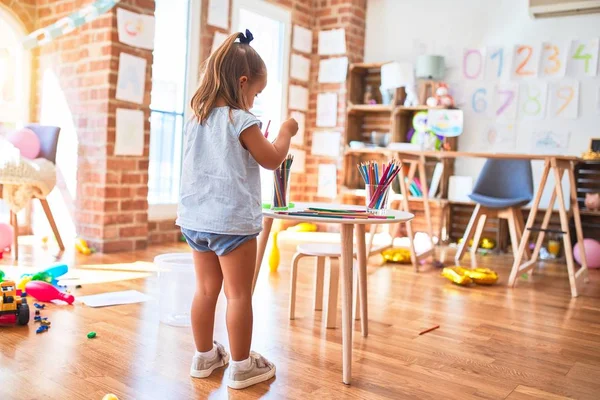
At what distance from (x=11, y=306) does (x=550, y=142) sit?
4193mm

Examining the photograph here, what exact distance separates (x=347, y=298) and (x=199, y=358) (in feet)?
1.57

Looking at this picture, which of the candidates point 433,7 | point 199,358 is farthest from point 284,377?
point 433,7

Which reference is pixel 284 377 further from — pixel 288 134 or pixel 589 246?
pixel 589 246

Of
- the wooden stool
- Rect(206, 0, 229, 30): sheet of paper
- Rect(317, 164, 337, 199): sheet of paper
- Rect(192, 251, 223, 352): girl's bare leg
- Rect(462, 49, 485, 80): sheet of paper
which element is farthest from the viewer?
Rect(317, 164, 337, 199): sheet of paper

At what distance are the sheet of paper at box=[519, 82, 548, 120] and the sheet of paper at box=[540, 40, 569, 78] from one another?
108 millimetres

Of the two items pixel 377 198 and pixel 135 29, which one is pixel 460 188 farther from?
pixel 377 198

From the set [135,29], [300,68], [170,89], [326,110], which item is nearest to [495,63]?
[326,110]

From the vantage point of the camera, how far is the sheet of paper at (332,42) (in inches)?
218

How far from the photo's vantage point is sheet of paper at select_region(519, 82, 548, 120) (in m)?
4.88

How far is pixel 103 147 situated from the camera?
12.3 ft

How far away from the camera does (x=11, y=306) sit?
2.14 meters

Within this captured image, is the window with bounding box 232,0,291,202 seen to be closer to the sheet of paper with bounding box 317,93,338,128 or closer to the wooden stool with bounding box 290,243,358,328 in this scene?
the sheet of paper with bounding box 317,93,338,128

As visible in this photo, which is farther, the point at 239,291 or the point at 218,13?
the point at 218,13

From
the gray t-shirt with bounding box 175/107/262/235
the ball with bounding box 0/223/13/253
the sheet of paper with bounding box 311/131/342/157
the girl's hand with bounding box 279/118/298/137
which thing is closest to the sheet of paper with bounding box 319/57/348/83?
the sheet of paper with bounding box 311/131/342/157
